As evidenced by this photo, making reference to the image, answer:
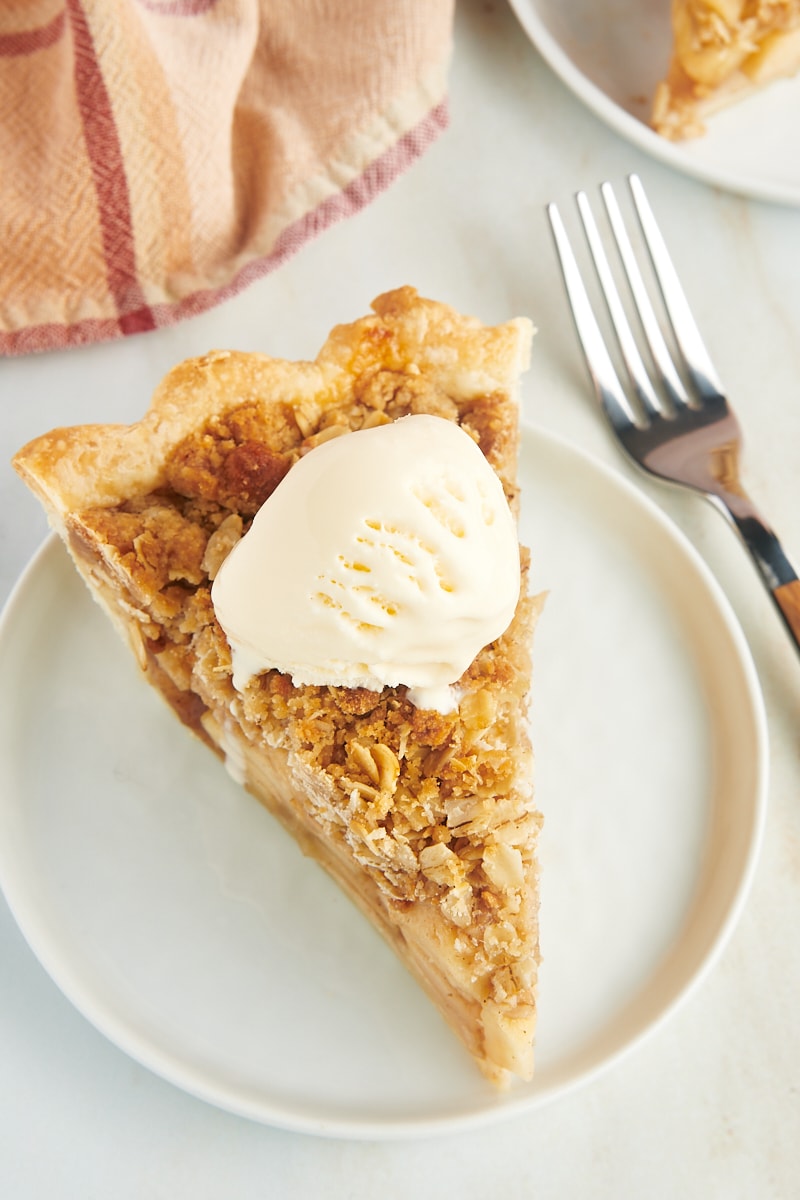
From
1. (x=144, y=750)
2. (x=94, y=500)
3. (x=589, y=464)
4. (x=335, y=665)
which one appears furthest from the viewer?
(x=589, y=464)

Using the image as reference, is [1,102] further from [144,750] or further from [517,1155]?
[517,1155]

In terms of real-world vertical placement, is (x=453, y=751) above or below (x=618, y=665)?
above

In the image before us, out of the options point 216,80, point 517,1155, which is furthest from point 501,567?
point 216,80

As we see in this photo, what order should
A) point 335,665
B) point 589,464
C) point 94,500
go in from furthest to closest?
point 589,464, point 94,500, point 335,665

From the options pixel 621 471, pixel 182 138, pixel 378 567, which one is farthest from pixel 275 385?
pixel 621 471

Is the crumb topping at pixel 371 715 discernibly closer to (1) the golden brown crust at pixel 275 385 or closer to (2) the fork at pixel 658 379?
(1) the golden brown crust at pixel 275 385

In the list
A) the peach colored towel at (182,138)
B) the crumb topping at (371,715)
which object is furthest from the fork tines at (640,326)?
the crumb topping at (371,715)
